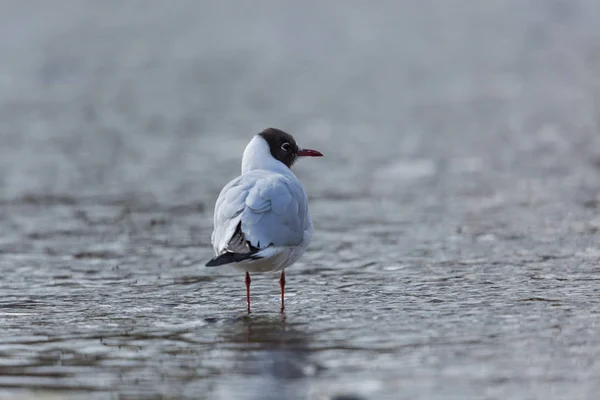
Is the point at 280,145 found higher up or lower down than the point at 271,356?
higher up

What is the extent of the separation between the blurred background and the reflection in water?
0.02 m

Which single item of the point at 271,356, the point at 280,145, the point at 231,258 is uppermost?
the point at 280,145

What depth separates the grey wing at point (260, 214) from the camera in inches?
255

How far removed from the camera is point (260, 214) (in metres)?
6.62

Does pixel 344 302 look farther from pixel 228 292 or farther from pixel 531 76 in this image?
pixel 531 76

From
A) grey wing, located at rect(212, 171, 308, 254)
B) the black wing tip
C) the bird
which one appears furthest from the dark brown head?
the black wing tip

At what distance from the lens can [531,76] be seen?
2233 cm

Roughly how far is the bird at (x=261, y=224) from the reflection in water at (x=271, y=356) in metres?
0.38

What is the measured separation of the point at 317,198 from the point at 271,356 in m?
6.11

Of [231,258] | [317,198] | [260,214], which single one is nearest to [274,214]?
[260,214]

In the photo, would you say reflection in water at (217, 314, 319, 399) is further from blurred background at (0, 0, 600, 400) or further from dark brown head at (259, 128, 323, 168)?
dark brown head at (259, 128, 323, 168)

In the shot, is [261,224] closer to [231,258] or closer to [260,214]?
[260,214]

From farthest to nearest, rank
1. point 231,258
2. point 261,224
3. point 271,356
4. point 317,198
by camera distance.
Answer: point 317,198 < point 261,224 < point 231,258 < point 271,356

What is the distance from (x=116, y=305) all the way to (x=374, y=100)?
13.8m
